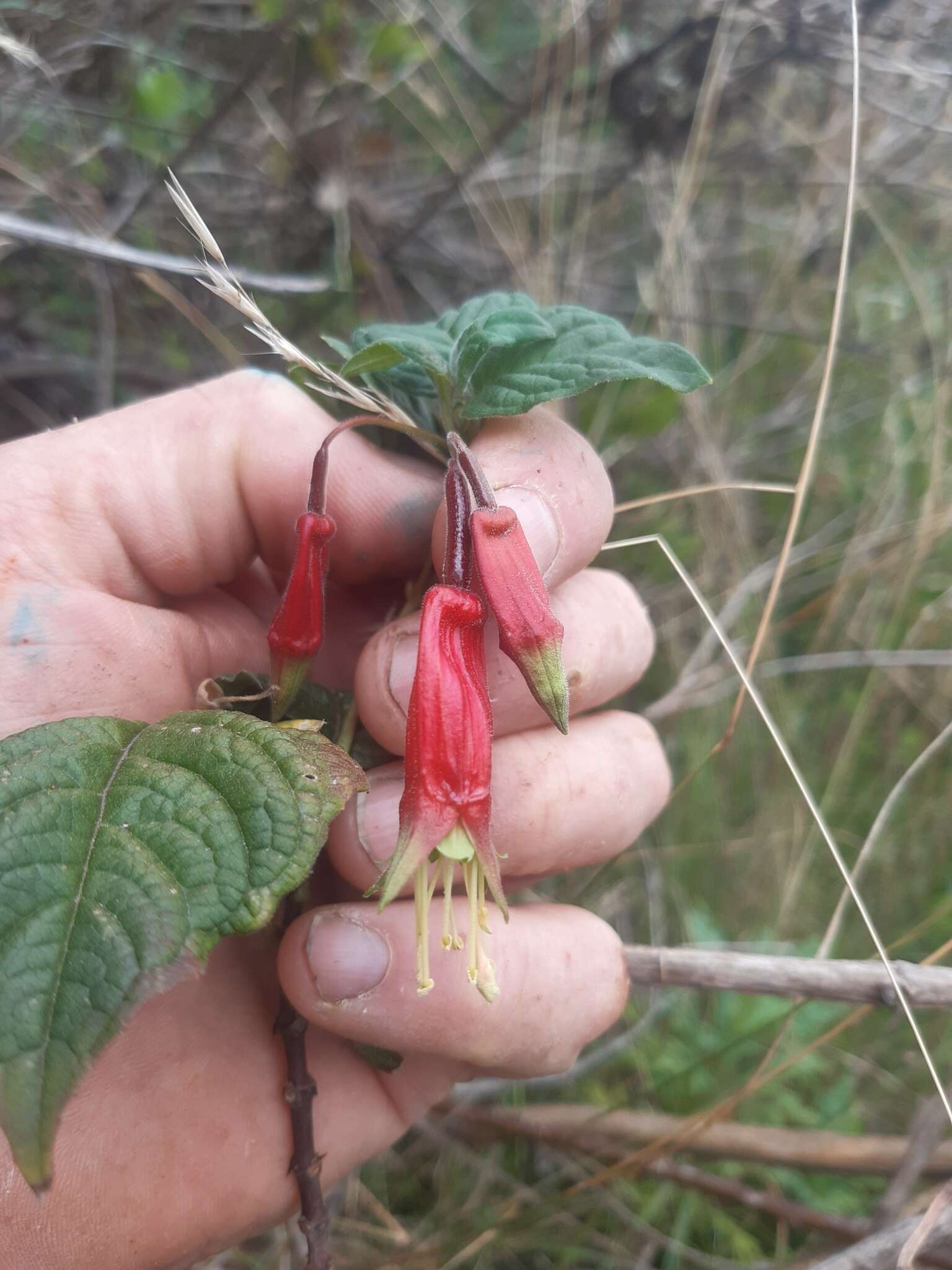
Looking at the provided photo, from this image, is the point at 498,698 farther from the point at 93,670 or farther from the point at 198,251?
the point at 198,251

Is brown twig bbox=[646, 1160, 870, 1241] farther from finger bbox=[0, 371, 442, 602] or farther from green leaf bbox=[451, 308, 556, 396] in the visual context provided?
green leaf bbox=[451, 308, 556, 396]

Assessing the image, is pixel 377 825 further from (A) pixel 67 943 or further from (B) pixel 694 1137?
(B) pixel 694 1137

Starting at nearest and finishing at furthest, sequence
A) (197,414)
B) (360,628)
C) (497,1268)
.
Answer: (197,414) < (360,628) < (497,1268)

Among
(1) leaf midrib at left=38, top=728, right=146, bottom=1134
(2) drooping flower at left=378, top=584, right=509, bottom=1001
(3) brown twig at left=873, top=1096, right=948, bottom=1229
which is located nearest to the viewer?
(1) leaf midrib at left=38, top=728, right=146, bottom=1134

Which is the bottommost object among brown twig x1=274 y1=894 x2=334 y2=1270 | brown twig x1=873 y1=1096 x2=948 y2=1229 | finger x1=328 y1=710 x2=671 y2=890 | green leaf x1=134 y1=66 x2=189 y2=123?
brown twig x1=873 y1=1096 x2=948 y2=1229

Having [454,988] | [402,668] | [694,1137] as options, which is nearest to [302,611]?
[402,668]

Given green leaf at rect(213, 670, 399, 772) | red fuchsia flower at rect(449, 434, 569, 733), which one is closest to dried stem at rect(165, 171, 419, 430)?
red fuchsia flower at rect(449, 434, 569, 733)

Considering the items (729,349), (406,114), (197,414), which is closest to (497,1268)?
(197,414)
